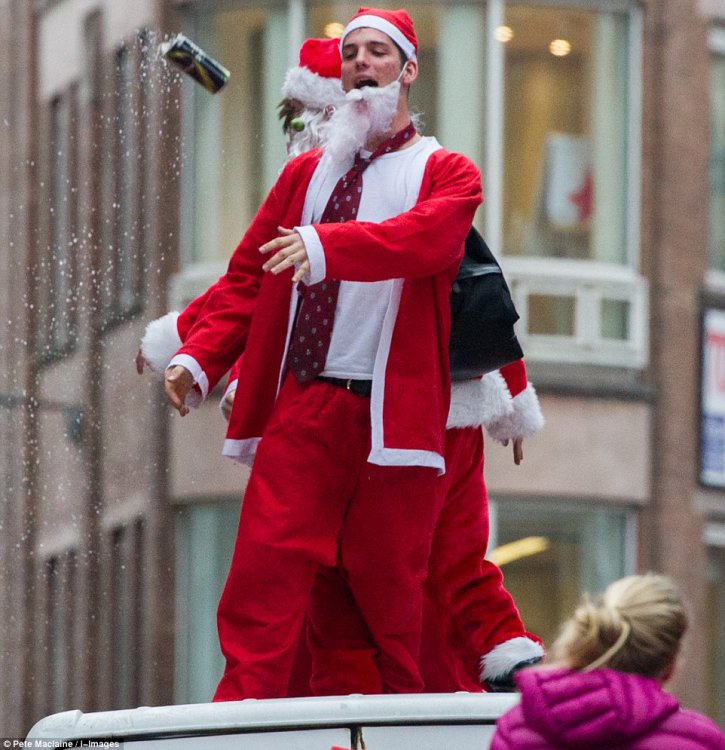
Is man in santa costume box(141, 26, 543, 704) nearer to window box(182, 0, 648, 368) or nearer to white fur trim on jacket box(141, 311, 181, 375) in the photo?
white fur trim on jacket box(141, 311, 181, 375)

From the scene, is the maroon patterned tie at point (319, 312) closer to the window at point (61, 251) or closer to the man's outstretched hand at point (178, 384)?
the man's outstretched hand at point (178, 384)

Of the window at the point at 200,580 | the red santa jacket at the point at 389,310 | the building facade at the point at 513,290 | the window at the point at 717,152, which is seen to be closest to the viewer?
the red santa jacket at the point at 389,310

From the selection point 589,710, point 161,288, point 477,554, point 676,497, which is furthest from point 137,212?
point 589,710

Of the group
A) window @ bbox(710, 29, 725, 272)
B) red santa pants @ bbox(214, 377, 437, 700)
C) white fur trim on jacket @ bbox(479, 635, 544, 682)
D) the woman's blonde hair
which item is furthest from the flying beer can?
window @ bbox(710, 29, 725, 272)

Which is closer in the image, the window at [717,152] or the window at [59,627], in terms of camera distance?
the window at [59,627]

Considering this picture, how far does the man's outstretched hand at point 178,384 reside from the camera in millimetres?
5938

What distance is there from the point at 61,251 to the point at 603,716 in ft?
40.4

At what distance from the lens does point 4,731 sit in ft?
50.5

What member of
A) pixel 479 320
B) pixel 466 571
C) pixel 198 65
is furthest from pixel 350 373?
pixel 198 65

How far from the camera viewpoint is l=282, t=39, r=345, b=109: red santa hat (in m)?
6.57

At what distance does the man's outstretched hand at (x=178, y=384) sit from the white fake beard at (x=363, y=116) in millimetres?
622

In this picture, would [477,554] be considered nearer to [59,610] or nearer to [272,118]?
[272,118]

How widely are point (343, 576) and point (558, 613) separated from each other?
936 cm

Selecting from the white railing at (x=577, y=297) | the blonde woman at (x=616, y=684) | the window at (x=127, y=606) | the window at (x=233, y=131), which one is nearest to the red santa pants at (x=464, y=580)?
the blonde woman at (x=616, y=684)
